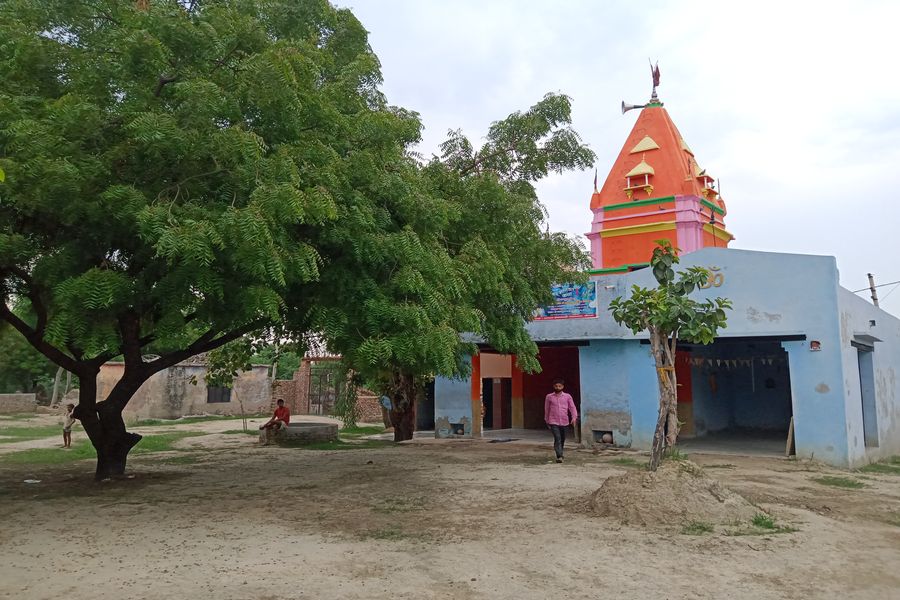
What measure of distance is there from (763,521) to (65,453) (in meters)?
13.7

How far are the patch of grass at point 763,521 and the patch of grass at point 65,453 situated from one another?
1217 cm

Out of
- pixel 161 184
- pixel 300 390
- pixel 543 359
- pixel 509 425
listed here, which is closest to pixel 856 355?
pixel 543 359

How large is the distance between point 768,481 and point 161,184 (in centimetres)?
939

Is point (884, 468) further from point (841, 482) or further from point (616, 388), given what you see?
point (616, 388)

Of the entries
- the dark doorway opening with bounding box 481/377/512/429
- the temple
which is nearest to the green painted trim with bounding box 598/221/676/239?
the temple

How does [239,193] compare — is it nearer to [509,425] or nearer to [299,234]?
[299,234]

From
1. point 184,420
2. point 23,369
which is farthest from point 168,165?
point 23,369

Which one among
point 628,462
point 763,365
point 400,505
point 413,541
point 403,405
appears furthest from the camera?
point 763,365

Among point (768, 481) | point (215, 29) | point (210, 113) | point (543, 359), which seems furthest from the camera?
point (543, 359)

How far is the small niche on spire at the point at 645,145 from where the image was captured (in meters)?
A: 23.7

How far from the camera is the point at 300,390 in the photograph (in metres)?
31.7

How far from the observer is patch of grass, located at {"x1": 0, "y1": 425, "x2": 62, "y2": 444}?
681 inches

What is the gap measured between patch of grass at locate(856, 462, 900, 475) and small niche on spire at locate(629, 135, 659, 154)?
14.0 meters

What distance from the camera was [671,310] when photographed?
7355mm
